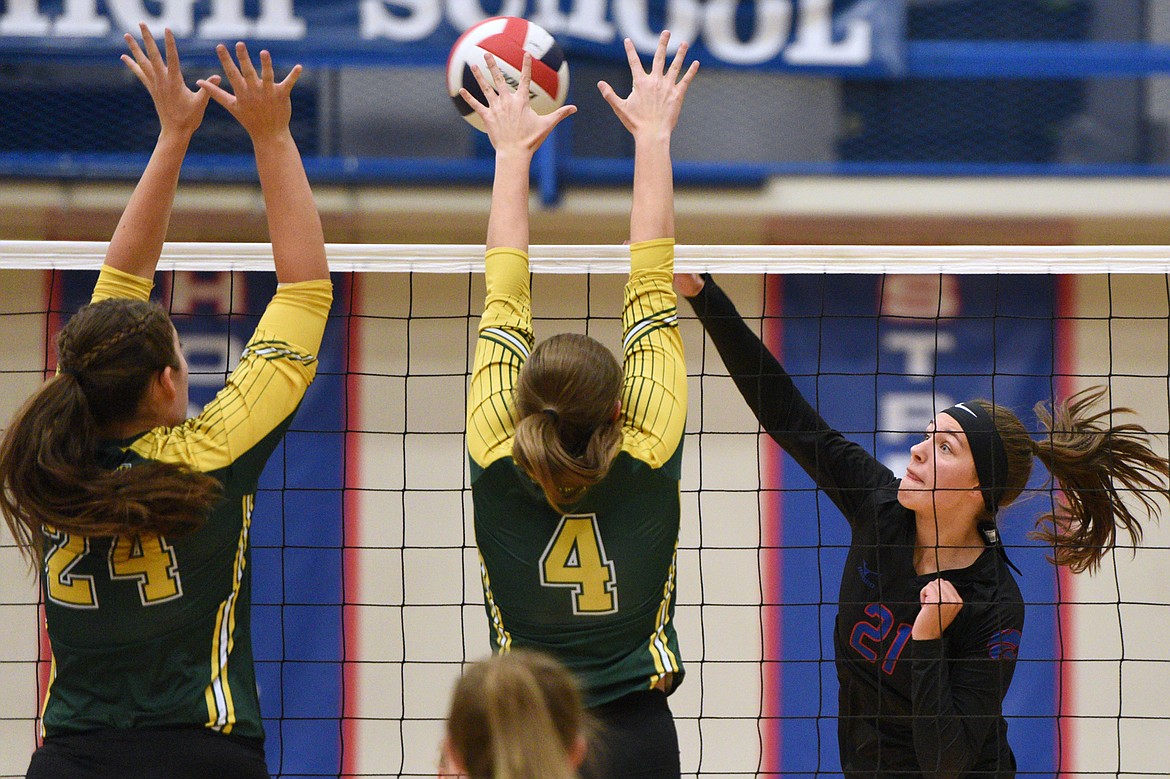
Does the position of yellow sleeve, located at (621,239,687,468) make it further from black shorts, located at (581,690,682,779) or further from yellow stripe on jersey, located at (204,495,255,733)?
yellow stripe on jersey, located at (204,495,255,733)

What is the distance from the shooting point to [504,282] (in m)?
2.33

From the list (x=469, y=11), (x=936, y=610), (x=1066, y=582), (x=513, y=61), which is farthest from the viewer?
(x=1066, y=582)

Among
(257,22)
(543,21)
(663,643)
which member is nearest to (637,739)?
(663,643)

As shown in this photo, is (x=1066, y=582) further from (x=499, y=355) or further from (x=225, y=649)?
(x=225, y=649)

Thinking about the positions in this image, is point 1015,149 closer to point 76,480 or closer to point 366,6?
point 366,6

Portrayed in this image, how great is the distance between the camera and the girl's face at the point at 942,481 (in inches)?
115

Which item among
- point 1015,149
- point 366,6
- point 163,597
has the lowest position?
point 163,597

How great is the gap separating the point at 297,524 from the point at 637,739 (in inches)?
163

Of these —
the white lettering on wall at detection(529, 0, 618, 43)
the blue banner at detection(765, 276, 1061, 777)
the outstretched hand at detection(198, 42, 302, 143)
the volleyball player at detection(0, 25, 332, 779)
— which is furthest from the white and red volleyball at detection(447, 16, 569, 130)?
the blue banner at detection(765, 276, 1061, 777)

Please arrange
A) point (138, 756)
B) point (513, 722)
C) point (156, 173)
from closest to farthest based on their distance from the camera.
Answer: point (513, 722), point (138, 756), point (156, 173)

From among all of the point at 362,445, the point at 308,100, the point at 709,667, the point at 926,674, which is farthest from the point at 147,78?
the point at 709,667

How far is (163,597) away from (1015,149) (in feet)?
15.6

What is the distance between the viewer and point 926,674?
106 inches

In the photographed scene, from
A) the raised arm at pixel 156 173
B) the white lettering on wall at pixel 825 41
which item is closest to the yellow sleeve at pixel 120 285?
the raised arm at pixel 156 173
